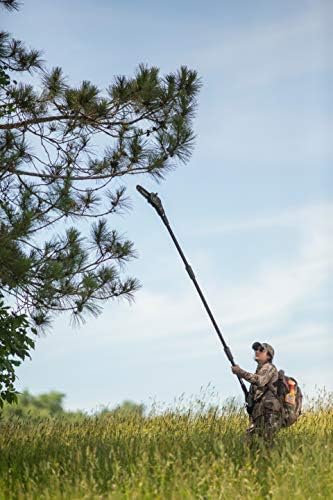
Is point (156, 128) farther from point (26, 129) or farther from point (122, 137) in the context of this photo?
point (26, 129)

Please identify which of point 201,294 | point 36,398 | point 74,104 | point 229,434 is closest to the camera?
point 201,294

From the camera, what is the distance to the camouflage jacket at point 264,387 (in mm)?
8109

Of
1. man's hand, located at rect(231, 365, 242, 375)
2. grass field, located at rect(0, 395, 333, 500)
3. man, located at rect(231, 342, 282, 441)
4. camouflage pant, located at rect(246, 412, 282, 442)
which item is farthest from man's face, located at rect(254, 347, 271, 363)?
grass field, located at rect(0, 395, 333, 500)

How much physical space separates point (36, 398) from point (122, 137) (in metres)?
14.7

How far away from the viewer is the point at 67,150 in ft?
34.3

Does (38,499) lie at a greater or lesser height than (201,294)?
lesser

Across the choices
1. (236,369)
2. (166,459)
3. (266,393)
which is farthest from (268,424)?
(166,459)

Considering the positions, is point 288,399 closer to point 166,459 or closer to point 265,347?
point 265,347

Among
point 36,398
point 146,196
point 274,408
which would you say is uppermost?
point 36,398

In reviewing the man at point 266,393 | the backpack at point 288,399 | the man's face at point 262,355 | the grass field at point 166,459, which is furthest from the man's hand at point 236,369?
the grass field at point 166,459

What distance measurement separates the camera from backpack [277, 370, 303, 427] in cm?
821

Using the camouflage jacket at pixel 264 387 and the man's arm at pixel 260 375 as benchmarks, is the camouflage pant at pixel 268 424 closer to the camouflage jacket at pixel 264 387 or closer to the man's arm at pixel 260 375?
the camouflage jacket at pixel 264 387

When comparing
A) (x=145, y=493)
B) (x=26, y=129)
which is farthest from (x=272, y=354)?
(x=26, y=129)

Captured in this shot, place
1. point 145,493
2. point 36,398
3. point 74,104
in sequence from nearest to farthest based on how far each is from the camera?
1. point 145,493
2. point 74,104
3. point 36,398
